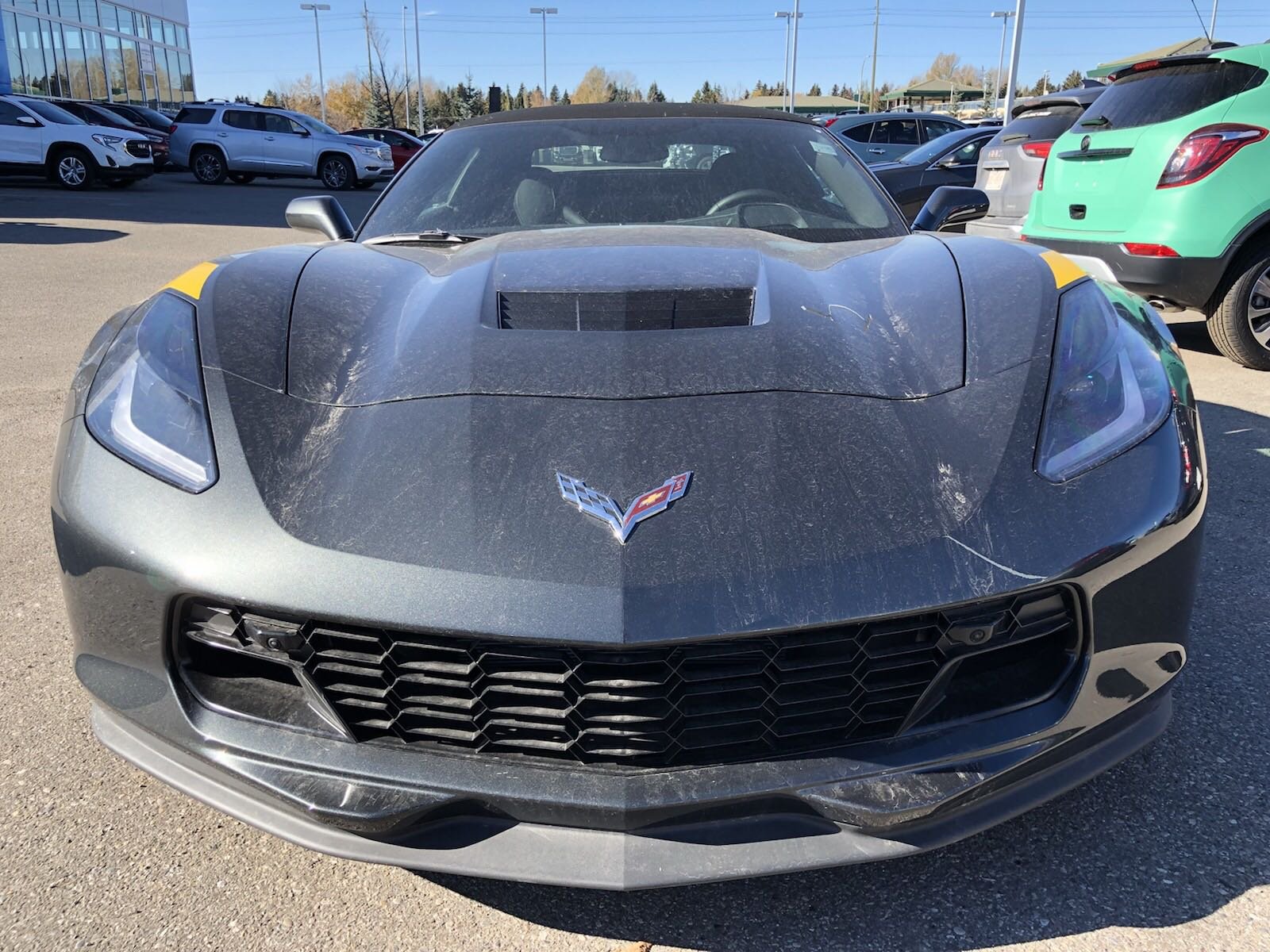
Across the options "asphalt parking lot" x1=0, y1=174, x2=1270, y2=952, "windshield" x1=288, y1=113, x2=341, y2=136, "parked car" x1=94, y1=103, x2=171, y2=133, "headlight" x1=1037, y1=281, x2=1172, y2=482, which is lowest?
"asphalt parking lot" x1=0, y1=174, x2=1270, y2=952

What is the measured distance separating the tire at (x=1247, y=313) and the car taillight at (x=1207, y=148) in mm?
497

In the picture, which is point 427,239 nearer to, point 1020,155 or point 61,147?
point 1020,155

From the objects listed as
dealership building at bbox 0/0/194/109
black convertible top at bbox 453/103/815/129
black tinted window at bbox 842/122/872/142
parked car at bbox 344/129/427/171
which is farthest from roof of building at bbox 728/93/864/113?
black convertible top at bbox 453/103/815/129

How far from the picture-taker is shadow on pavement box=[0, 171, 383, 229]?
13.2m

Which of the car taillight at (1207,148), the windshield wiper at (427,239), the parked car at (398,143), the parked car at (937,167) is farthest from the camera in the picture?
the parked car at (398,143)

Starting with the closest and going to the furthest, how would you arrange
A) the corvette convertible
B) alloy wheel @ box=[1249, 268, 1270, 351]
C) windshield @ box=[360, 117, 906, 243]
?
the corvette convertible, windshield @ box=[360, 117, 906, 243], alloy wheel @ box=[1249, 268, 1270, 351]

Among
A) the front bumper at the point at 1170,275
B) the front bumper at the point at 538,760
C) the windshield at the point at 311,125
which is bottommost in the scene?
the front bumper at the point at 538,760

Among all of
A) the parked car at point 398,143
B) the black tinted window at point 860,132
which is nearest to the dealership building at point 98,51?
the parked car at point 398,143

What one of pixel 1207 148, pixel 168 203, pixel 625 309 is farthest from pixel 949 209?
pixel 168 203

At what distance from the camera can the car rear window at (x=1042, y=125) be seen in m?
7.32

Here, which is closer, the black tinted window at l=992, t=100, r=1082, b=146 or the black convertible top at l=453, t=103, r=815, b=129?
the black convertible top at l=453, t=103, r=815, b=129

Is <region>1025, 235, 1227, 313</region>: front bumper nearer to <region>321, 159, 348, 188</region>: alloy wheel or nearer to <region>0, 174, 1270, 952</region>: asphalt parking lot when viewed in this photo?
<region>0, 174, 1270, 952</region>: asphalt parking lot

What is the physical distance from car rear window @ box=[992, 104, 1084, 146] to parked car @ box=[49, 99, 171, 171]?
1564 centimetres

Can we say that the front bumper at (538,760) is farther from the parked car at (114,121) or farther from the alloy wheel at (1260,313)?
the parked car at (114,121)
